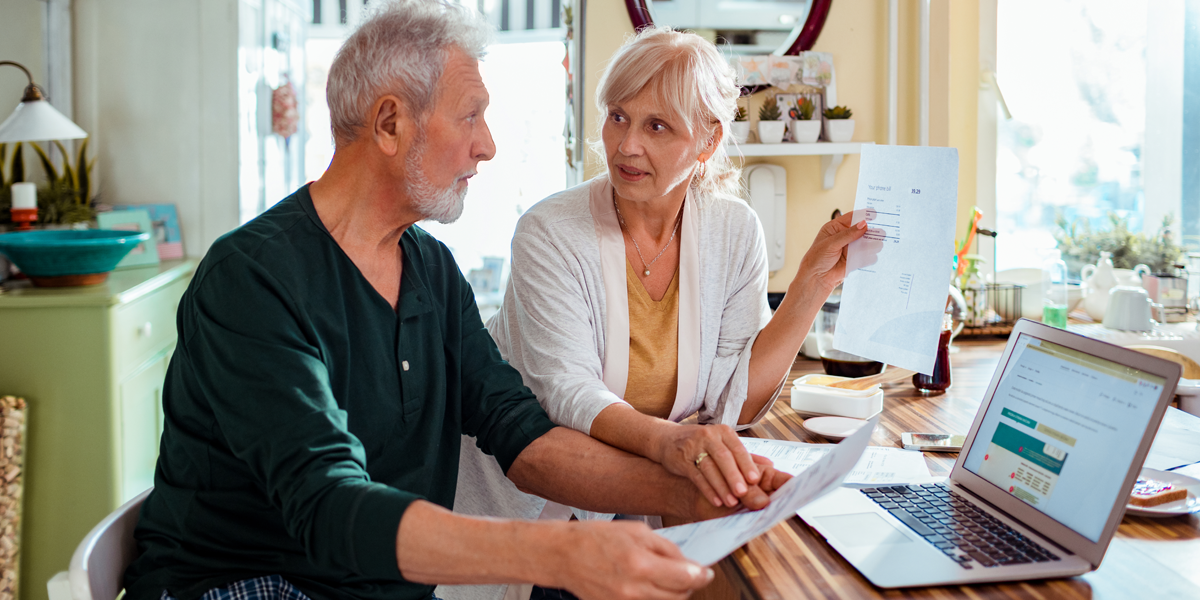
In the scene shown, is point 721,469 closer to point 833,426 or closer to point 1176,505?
point 833,426

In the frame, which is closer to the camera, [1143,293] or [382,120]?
[382,120]

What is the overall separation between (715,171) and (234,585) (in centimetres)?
114

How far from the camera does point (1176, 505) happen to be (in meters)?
1.07

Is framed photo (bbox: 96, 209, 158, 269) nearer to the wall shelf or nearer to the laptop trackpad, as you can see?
the wall shelf

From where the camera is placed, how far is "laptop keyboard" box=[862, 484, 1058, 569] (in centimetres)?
93

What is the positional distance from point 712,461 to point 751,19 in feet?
6.05

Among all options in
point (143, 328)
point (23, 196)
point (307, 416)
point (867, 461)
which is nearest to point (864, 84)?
point (867, 461)

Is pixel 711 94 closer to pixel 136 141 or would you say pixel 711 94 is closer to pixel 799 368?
pixel 799 368

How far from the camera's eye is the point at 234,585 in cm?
106

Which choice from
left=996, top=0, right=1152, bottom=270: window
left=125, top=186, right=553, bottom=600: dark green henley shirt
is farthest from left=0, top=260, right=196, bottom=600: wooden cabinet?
left=996, top=0, right=1152, bottom=270: window

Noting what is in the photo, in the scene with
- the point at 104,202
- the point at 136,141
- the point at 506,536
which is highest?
the point at 136,141

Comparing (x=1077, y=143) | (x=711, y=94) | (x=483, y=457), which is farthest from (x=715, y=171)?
(x=1077, y=143)

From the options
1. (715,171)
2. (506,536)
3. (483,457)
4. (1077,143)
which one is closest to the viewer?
(506,536)

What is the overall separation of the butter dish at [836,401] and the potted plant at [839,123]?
45.8 inches
